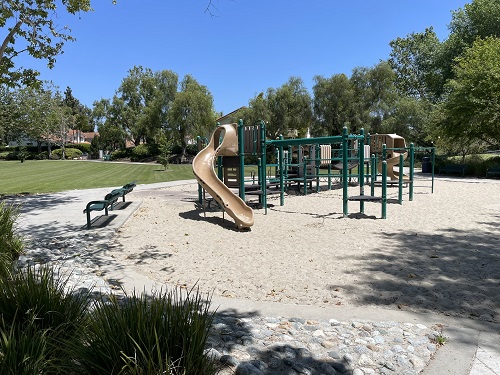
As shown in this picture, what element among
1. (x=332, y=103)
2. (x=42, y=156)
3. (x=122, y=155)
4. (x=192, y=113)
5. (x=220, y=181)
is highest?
(x=192, y=113)

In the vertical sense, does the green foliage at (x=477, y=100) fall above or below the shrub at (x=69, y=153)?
above

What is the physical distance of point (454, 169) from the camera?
25797 millimetres

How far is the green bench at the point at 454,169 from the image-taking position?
25269 mm

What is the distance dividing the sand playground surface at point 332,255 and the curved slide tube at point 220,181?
37 cm

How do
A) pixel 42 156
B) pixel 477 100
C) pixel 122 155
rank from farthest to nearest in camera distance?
pixel 42 156, pixel 122 155, pixel 477 100

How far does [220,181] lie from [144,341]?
8.06 meters

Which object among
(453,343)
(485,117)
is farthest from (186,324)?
(485,117)

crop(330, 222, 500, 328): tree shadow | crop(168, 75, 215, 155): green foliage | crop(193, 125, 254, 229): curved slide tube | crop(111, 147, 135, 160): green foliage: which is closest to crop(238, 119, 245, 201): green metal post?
crop(193, 125, 254, 229): curved slide tube

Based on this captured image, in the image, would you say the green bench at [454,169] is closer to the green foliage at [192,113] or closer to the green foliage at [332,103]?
the green foliage at [332,103]

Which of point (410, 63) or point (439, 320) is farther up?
point (410, 63)

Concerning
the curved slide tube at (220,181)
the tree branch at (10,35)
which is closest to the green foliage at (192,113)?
the tree branch at (10,35)

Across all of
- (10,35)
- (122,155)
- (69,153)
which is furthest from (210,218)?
(69,153)

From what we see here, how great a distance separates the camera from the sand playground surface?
4875 millimetres

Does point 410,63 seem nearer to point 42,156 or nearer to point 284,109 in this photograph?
point 284,109
